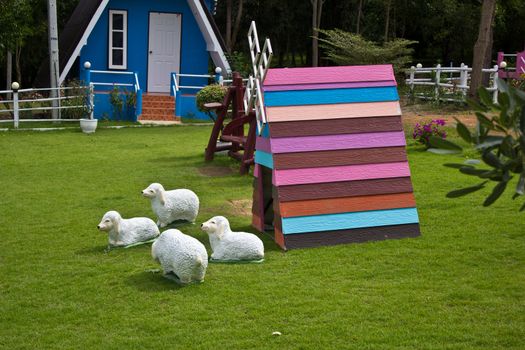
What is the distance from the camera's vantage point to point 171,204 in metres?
9.17

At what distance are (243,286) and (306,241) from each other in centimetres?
148

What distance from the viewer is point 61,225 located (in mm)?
9609

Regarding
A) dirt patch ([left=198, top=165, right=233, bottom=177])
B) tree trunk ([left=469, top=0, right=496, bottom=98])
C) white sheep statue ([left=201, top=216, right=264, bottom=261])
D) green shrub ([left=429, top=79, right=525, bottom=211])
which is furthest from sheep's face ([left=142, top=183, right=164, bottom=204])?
tree trunk ([left=469, top=0, right=496, bottom=98])

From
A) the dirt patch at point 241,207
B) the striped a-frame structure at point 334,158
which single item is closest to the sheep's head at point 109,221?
the striped a-frame structure at point 334,158

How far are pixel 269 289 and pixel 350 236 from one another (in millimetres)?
1842

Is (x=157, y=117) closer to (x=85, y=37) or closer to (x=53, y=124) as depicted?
(x=85, y=37)

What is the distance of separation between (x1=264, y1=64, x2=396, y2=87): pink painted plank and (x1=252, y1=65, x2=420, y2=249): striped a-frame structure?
11mm

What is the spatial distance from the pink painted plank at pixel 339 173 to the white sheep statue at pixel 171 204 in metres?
1.27

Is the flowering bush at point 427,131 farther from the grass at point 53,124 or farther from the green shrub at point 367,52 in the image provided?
the grass at point 53,124

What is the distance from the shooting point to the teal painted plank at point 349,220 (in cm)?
842

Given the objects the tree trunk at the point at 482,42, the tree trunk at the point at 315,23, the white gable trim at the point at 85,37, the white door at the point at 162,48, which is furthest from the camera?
the tree trunk at the point at 315,23

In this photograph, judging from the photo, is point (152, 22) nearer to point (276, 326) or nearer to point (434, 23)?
point (434, 23)

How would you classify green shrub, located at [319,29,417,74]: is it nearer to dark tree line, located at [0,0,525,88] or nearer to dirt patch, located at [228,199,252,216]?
dark tree line, located at [0,0,525,88]

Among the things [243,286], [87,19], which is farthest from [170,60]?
[243,286]
